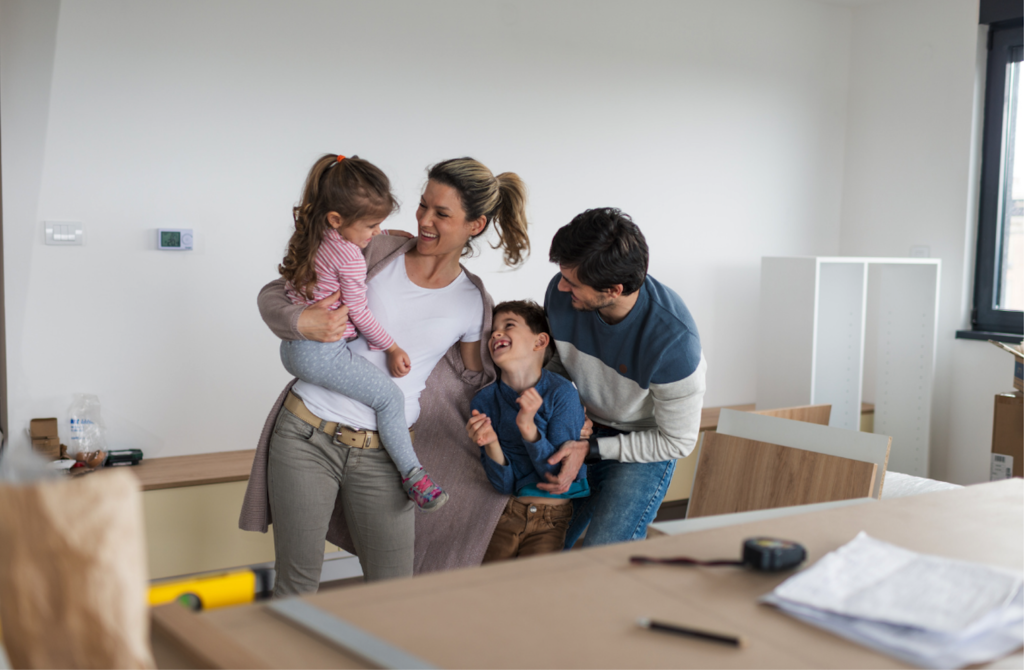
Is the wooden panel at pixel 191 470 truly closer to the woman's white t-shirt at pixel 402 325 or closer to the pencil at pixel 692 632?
the woman's white t-shirt at pixel 402 325

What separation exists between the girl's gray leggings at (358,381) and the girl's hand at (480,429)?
0.51ft

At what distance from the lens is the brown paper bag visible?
55cm

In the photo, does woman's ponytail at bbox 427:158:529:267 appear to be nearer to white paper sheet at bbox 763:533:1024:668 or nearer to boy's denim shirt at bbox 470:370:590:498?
boy's denim shirt at bbox 470:370:590:498

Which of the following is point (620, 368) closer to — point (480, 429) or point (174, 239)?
point (480, 429)

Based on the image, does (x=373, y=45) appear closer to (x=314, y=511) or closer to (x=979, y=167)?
(x=314, y=511)

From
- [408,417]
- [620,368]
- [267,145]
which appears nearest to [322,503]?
[408,417]

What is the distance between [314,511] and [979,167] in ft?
13.2

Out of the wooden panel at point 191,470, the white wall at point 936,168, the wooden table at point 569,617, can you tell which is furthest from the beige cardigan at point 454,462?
the white wall at point 936,168

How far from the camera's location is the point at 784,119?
186 inches

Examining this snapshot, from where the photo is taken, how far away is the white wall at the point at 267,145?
2.89 metres

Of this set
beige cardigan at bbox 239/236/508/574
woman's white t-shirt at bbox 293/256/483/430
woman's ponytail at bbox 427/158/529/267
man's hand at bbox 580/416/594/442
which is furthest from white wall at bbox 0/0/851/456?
man's hand at bbox 580/416/594/442

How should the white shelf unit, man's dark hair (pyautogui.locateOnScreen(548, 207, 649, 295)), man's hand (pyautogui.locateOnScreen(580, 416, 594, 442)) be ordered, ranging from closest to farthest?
man's dark hair (pyautogui.locateOnScreen(548, 207, 649, 295)) < man's hand (pyautogui.locateOnScreen(580, 416, 594, 442)) < the white shelf unit

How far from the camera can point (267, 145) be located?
3.26 m

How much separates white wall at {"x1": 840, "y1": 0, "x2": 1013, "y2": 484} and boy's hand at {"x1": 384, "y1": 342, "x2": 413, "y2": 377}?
357 centimetres
